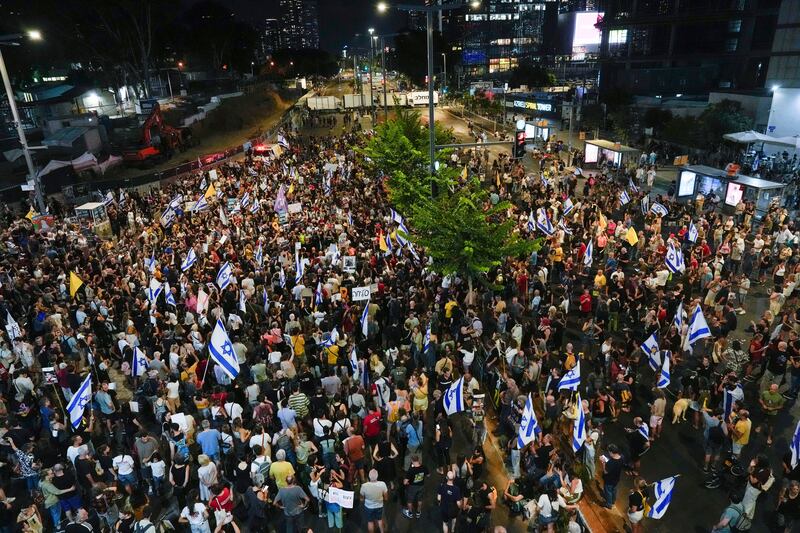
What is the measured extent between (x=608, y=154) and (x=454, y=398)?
93.4 ft

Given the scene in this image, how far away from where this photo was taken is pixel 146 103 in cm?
5616

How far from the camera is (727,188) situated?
24219 millimetres

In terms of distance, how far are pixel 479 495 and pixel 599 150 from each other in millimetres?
30643

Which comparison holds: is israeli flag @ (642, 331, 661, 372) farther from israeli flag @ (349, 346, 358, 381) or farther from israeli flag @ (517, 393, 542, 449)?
israeli flag @ (349, 346, 358, 381)

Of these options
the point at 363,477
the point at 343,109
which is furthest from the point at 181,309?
the point at 343,109

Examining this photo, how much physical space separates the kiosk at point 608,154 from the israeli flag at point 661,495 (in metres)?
28.6

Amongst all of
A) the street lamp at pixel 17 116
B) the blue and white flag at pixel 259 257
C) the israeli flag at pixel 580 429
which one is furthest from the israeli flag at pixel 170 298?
the street lamp at pixel 17 116

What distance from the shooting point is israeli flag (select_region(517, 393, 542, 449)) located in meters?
9.45

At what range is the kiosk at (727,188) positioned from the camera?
2319 cm

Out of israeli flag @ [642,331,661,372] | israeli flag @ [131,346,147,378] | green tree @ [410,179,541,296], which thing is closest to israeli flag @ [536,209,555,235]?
green tree @ [410,179,541,296]

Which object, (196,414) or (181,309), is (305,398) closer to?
(196,414)

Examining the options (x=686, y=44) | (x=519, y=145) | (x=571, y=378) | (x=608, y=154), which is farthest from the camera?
(x=686, y=44)

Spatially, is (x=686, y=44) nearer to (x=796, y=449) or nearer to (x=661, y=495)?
(x=796, y=449)

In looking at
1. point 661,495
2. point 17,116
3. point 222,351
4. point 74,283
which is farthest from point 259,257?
point 661,495
